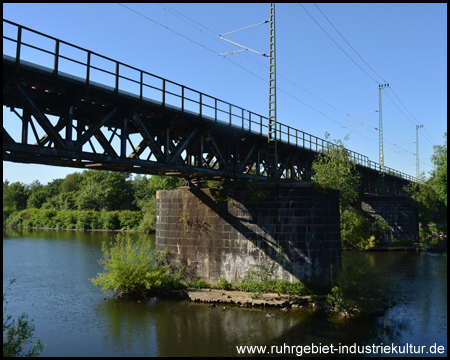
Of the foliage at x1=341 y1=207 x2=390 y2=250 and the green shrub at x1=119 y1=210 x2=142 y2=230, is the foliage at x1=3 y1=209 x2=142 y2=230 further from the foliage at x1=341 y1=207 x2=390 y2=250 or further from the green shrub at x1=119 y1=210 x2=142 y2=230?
the foliage at x1=341 y1=207 x2=390 y2=250

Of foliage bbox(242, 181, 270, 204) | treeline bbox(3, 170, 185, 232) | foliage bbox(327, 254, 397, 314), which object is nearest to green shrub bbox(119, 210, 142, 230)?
treeline bbox(3, 170, 185, 232)

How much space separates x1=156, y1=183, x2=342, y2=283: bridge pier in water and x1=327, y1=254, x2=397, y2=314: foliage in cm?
178

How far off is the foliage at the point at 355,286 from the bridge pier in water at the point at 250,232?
5.84ft

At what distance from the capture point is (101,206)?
272 feet

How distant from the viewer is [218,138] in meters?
21.6

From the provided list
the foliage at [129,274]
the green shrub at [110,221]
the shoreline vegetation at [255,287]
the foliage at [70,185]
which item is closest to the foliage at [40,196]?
the foliage at [70,185]

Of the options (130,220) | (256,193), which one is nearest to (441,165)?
(256,193)

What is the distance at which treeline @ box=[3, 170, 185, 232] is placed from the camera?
6688 cm

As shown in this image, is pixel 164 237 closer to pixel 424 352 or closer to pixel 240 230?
pixel 240 230

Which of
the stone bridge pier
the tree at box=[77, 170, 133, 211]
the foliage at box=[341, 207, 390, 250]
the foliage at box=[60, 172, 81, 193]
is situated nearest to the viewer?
the foliage at box=[341, 207, 390, 250]

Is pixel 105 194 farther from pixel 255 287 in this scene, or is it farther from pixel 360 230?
pixel 255 287

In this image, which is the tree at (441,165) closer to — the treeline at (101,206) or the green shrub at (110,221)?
the treeline at (101,206)

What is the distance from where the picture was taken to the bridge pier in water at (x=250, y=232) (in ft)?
63.7

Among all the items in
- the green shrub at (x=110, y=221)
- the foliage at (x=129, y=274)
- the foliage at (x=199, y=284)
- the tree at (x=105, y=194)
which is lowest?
the foliage at (x=199, y=284)
